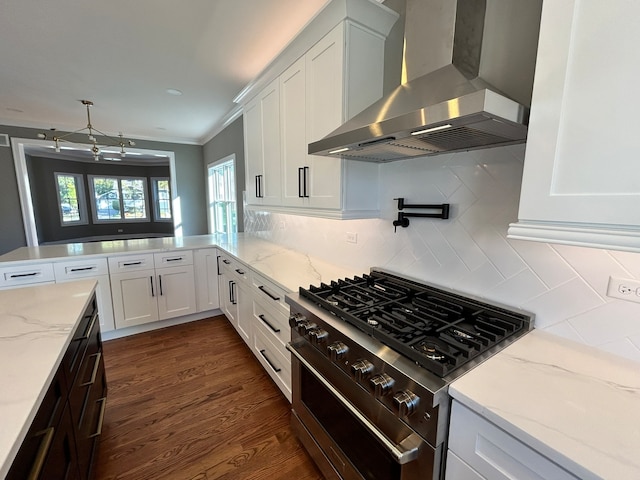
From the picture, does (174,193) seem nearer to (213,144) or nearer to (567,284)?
(213,144)

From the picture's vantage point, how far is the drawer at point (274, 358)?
1.79 meters

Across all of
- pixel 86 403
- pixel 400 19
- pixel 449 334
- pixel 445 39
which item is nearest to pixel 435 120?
pixel 445 39

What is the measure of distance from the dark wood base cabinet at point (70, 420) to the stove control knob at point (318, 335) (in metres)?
0.91

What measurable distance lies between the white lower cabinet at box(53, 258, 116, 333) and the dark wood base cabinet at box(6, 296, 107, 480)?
1.25 meters

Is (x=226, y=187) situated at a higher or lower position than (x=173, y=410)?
higher

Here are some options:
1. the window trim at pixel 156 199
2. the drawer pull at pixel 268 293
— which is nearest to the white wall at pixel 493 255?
the drawer pull at pixel 268 293

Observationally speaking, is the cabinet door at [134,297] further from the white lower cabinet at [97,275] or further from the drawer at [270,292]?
the drawer at [270,292]

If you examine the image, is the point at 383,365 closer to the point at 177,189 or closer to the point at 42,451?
the point at 42,451

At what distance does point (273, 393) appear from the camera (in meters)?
2.06

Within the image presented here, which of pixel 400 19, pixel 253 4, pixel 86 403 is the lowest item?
pixel 86 403

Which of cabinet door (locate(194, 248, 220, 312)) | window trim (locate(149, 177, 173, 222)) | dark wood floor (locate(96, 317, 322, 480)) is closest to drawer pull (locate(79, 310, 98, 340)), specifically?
dark wood floor (locate(96, 317, 322, 480))

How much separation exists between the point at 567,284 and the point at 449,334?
489mm

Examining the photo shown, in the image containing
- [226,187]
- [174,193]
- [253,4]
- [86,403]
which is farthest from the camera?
[174,193]

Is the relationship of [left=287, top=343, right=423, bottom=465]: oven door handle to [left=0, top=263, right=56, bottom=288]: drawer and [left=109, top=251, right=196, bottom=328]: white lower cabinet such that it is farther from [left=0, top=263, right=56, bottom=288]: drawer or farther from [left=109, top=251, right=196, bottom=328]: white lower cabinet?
[left=0, top=263, right=56, bottom=288]: drawer
